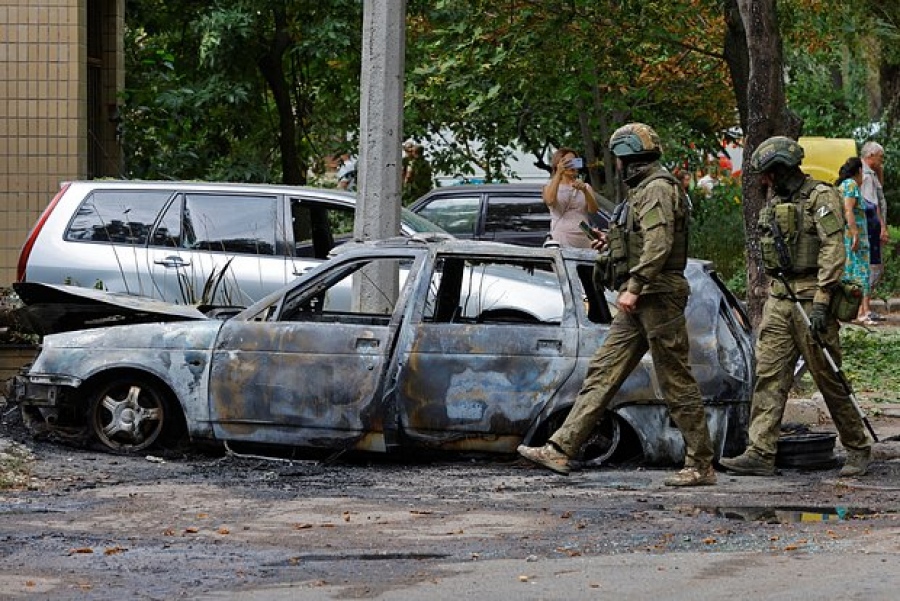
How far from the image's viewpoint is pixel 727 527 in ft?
26.3

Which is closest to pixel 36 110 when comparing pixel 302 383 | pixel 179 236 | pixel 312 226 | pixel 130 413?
pixel 179 236

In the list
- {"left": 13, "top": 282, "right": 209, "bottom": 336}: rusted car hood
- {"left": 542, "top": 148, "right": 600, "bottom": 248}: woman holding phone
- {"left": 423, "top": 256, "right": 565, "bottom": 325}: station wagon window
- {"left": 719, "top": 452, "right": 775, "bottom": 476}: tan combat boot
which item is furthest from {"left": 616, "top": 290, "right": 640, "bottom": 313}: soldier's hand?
{"left": 542, "top": 148, "right": 600, "bottom": 248}: woman holding phone

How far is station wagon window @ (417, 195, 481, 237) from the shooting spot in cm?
1780

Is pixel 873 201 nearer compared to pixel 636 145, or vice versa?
pixel 636 145

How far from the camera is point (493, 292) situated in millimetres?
11242

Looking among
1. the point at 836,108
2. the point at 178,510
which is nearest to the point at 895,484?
the point at 178,510

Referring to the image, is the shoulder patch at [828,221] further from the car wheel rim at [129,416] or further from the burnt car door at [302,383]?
the car wheel rim at [129,416]

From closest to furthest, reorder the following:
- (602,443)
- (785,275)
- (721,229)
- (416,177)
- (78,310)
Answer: (785,275), (602,443), (78,310), (721,229), (416,177)

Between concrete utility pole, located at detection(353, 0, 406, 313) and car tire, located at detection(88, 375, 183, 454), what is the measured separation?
2.23 metres

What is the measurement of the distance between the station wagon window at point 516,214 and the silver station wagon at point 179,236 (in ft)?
14.0

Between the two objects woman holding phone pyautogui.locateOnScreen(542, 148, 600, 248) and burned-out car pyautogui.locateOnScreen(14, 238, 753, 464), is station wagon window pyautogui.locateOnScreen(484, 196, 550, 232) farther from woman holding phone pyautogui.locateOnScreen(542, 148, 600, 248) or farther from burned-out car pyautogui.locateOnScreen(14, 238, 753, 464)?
burned-out car pyautogui.locateOnScreen(14, 238, 753, 464)

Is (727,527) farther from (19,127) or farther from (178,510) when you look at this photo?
(19,127)

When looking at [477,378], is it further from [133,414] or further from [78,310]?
[78,310]

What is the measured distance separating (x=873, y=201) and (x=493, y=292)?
8.43m
